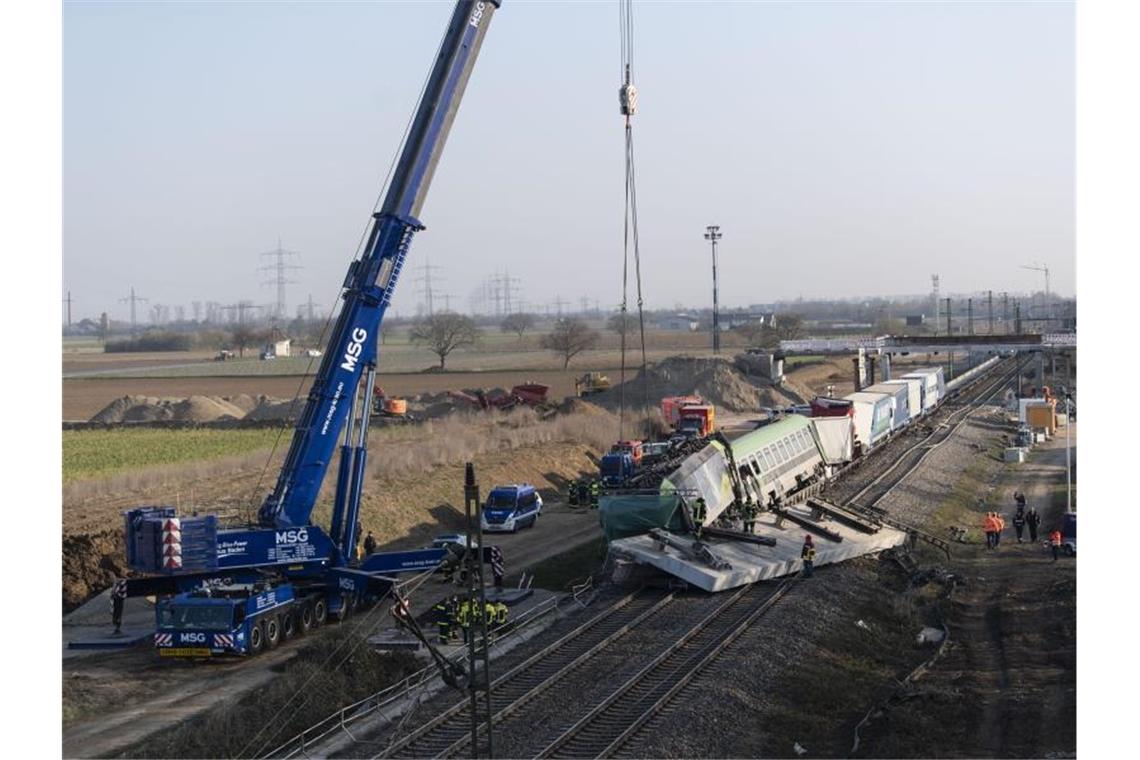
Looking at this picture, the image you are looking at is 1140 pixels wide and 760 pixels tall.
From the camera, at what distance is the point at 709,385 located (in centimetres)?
8194

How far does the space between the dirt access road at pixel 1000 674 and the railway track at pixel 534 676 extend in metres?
5.42

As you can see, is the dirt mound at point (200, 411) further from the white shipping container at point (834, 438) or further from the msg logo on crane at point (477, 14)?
the msg logo on crane at point (477, 14)

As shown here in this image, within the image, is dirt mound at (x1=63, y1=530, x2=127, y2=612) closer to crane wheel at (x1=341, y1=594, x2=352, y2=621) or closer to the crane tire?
the crane tire

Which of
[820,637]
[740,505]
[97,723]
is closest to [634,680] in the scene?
[820,637]

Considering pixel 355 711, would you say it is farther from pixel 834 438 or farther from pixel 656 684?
pixel 834 438

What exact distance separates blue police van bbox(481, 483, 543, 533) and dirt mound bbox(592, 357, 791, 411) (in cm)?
3801

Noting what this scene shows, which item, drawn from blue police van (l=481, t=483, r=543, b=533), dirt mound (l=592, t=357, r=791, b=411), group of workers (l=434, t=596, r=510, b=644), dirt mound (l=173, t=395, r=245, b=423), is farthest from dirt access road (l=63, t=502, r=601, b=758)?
dirt mound (l=592, t=357, r=791, b=411)

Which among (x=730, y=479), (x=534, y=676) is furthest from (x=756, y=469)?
(x=534, y=676)

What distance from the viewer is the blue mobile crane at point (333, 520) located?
78.6 ft

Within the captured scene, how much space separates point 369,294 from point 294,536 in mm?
4955

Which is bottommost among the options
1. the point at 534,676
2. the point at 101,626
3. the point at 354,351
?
the point at 101,626

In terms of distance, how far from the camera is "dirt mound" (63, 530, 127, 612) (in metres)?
30.3

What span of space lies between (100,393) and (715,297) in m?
49.5

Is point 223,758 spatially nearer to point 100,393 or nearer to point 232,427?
point 232,427
